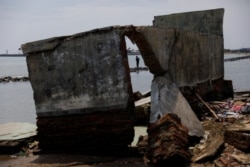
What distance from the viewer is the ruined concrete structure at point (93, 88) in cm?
651

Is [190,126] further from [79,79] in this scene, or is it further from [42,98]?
[42,98]

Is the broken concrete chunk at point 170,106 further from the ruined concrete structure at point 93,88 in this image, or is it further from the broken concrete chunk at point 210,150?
the broken concrete chunk at point 210,150

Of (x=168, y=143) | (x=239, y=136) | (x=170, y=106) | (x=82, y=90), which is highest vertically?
(x=82, y=90)

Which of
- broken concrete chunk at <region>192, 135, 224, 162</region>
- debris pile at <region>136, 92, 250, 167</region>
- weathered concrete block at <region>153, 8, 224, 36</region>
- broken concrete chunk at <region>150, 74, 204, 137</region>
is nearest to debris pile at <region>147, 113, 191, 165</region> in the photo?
debris pile at <region>136, 92, 250, 167</region>

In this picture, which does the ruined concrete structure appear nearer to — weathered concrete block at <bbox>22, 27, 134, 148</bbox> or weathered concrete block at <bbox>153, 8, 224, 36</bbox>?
weathered concrete block at <bbox>22, 27, 134, 148</bbox>

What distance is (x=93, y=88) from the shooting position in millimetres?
6664

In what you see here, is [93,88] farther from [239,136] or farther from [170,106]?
[239,136]

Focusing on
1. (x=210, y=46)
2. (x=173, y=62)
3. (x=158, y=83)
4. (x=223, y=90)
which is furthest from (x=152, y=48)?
(x=223, y=90)

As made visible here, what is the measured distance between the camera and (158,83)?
767 cm

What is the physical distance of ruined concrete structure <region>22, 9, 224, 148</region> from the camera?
6.51m

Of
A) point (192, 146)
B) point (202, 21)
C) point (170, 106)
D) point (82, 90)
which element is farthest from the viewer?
point (202, 21)

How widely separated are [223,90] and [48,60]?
764 cm

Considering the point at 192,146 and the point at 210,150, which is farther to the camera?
the point at 192,146

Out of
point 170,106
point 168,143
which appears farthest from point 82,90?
point 168,143
